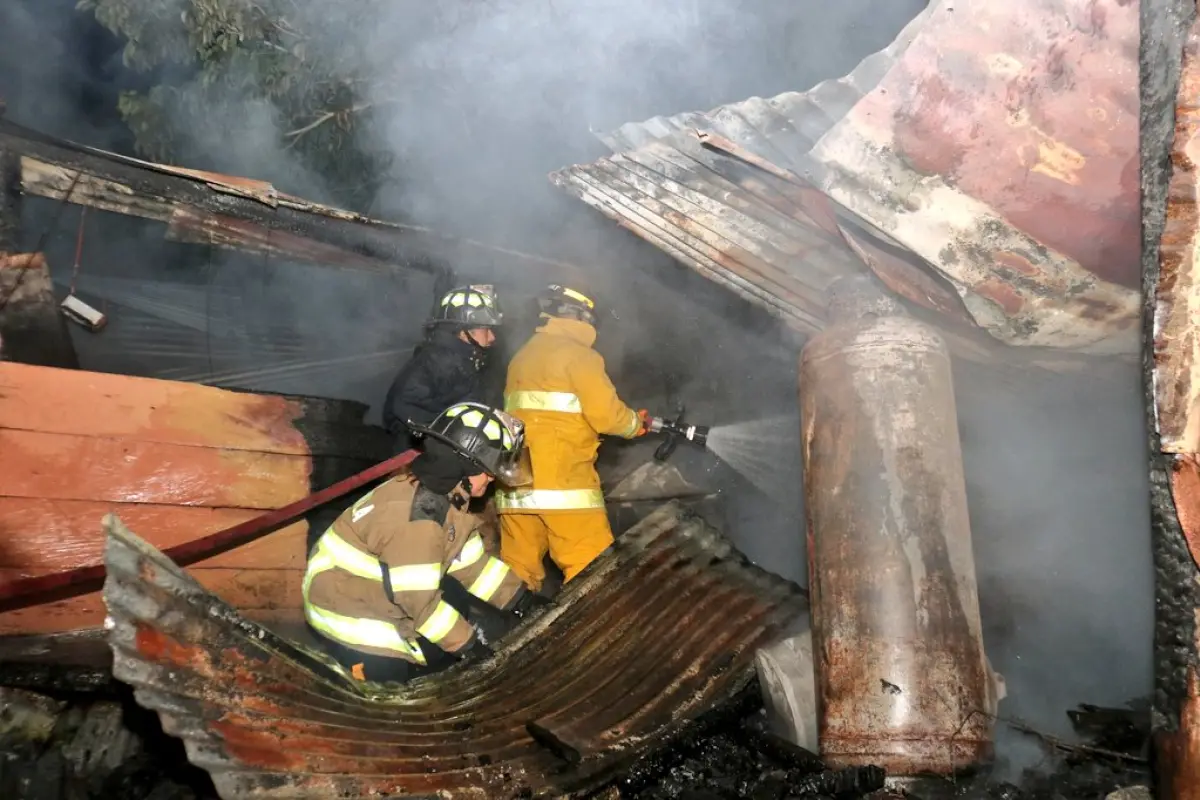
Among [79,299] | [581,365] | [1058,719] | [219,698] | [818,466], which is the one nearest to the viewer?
[219,698]

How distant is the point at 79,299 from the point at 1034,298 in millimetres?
5242

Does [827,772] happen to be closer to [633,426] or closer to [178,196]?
[633,426]

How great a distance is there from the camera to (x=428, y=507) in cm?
380

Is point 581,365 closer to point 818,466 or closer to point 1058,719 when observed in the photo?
point 818,466

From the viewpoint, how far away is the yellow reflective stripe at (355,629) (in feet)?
12.4

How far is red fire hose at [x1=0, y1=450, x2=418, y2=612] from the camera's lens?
3445mm

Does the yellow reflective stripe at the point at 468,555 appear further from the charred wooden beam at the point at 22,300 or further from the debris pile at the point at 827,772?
the charred wooden beam at the point at 22,300

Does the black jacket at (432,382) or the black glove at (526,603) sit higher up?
the black jacket at (432,382)

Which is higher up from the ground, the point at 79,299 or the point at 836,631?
the point at 79,299

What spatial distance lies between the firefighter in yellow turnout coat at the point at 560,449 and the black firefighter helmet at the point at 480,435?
78cm

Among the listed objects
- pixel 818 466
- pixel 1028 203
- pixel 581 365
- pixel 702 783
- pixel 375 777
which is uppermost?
pixel 1028 203

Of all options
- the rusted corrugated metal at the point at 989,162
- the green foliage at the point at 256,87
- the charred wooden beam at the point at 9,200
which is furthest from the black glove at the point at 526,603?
the green foliage at the point at 256,87

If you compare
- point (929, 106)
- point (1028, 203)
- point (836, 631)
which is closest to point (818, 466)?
point (836, 631)

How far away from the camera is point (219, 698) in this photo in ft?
8.36
